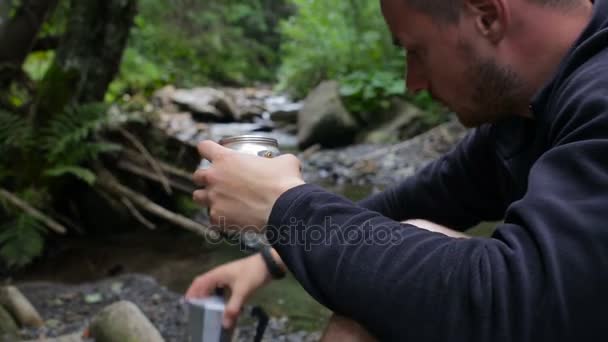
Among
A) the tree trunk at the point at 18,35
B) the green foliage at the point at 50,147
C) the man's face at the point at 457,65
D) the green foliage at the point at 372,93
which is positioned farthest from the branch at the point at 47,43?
the green foliage at the point at 372,93

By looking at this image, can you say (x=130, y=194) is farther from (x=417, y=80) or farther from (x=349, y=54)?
(x=349, y=54)

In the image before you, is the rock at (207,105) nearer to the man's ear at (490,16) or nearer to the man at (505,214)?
the man at (505,214)

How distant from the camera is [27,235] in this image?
9.79ft

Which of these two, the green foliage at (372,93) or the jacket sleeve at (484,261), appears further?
the green foliage at (372,93)

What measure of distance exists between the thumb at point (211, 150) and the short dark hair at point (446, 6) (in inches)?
17.7

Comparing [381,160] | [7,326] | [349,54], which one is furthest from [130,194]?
[349,54]

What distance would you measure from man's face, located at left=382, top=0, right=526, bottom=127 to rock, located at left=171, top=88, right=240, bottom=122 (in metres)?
8.80

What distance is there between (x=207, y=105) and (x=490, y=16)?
936cm

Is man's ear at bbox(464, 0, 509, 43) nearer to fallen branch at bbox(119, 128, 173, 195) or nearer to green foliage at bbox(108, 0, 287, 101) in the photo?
fallen branch at bbox(119, 128, 173, 195)

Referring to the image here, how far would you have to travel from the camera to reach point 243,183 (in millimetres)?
959

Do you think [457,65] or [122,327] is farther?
[122,327]

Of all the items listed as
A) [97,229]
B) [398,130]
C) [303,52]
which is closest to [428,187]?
[97,229]

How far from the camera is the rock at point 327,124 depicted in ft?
26.2

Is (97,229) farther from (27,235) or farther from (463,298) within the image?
(463,298)
